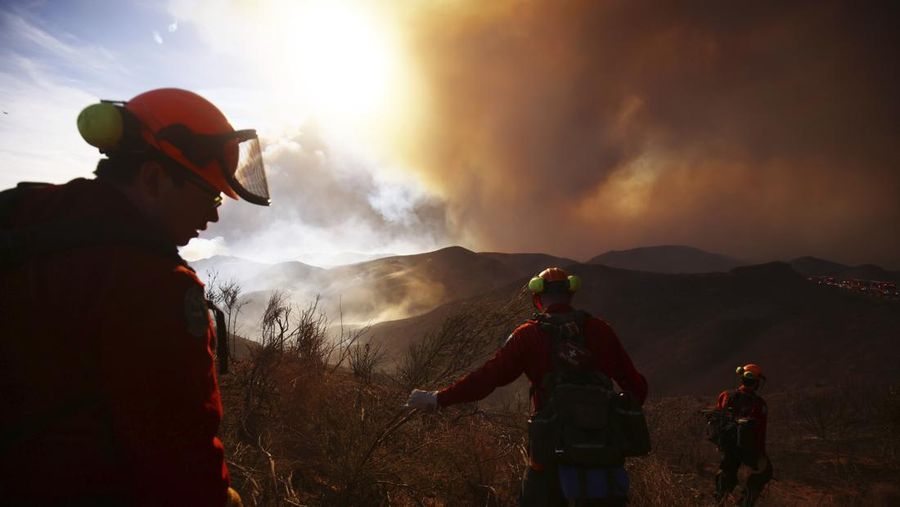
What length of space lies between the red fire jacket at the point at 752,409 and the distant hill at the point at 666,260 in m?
145

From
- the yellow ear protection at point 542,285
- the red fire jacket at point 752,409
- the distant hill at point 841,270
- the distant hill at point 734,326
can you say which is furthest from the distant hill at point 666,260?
the yellow ear protection at point 542,285

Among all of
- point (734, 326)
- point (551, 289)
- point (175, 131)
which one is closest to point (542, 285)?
point (551, 289)

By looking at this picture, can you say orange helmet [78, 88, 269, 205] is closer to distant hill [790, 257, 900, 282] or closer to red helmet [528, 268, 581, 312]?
red helmet [528, 268, 581, 312]

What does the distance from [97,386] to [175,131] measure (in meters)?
0.76

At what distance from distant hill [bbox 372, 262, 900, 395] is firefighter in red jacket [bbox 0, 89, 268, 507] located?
26.0 meters

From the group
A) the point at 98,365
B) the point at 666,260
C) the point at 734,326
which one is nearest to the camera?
the point at 98,365

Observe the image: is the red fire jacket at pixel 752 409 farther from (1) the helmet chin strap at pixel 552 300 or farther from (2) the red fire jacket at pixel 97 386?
(2) the red fire jacket at pixel 97 386

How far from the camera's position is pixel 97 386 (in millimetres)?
1091

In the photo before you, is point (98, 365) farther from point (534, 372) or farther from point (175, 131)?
point (534, 372)

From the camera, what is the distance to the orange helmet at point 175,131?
1.34 meters

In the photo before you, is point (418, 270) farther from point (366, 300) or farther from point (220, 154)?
point (220, 154)

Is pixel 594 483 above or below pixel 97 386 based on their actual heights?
below

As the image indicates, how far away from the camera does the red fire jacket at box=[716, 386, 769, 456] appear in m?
7.35

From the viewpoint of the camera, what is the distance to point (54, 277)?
1.07 metres
